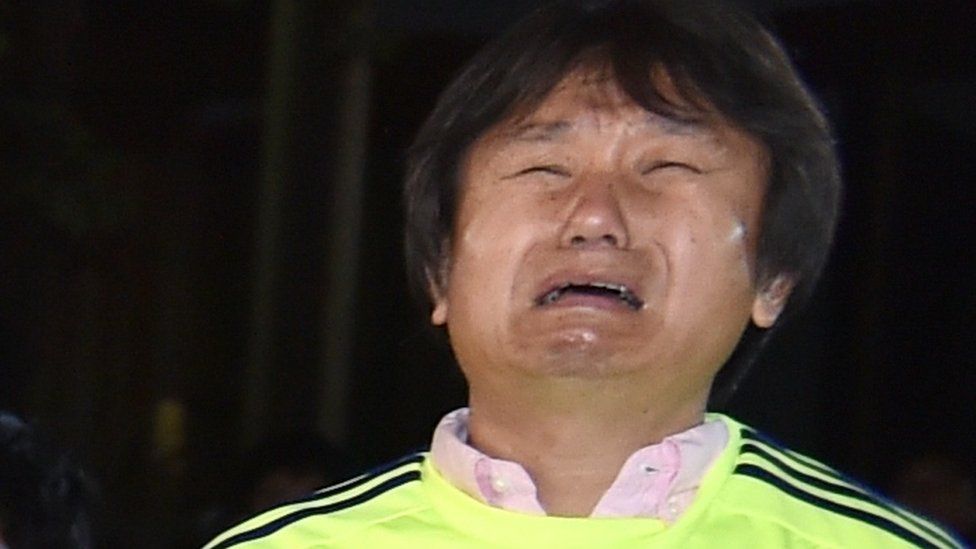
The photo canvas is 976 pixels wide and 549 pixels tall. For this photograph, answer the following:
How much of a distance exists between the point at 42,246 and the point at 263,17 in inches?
29.8

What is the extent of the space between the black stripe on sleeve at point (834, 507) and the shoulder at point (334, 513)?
0.32 m

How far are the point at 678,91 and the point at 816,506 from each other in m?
0.42

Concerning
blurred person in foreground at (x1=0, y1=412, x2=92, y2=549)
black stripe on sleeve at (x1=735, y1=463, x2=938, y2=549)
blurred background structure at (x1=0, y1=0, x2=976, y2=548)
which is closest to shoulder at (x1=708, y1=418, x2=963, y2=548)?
black stripe on sleeve at (x1=735, y1=463, x2=938, y2=549)

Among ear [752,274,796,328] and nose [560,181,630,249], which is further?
ear [752,274,796,328]

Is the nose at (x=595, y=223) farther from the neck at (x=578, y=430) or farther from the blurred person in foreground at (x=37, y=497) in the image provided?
the blurred person in foreground at (x=37, y=497)

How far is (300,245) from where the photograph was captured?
4.38 m

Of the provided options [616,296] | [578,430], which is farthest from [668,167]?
[578,430]

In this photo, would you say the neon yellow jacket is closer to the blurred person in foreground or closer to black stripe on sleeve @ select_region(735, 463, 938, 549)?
black stripe on sleeve @ select_region(735, 463, 938, 549)

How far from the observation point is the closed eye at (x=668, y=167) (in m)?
1.85

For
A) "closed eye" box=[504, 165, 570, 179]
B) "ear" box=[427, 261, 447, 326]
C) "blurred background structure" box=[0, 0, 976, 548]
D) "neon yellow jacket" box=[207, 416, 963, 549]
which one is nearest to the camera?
"neon yellow jacket" box=[207, 416, 963, 549]

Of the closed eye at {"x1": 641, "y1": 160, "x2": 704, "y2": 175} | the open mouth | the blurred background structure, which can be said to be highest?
the closed eye at {"x1": 641, "y1": 160, "x2": 704, "y2": 175}

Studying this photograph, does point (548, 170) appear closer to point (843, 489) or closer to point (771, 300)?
Result: point (771, 300)

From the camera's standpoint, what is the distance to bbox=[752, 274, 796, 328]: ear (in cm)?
194

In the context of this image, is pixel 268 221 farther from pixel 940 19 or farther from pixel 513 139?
pixel 513 139
